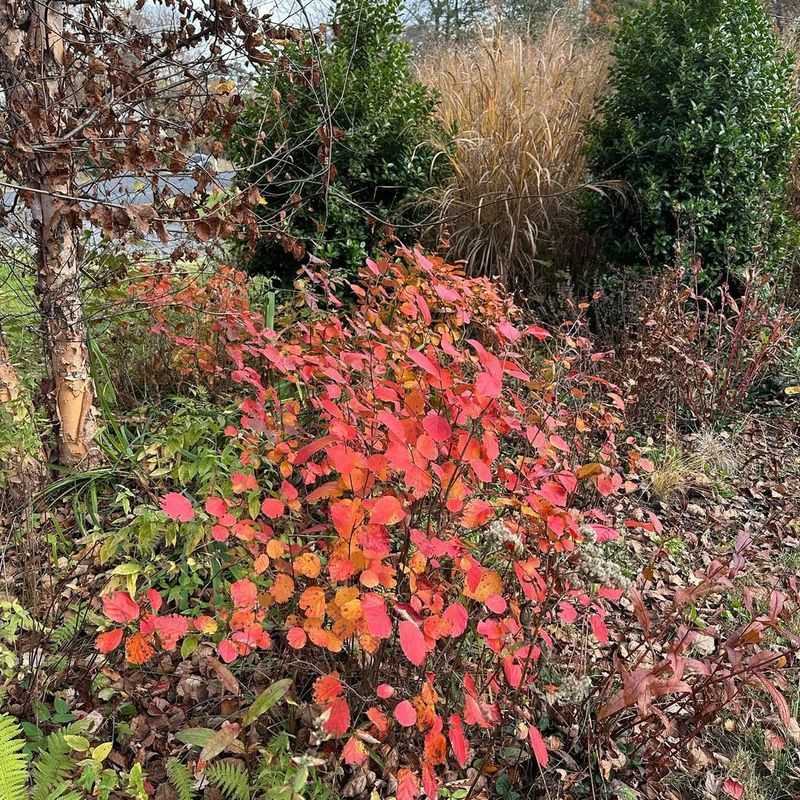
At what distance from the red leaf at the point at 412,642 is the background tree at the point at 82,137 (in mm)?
1268

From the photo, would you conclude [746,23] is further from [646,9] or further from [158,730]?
[158,730]

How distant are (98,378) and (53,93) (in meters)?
1.12

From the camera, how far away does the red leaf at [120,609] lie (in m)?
1.25

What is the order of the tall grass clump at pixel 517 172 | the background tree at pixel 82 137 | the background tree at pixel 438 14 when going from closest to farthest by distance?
1. the background tree at pixel 82 137
2. the tall grass clump at pixel 517 172
3. the background tree at pixel 438 14

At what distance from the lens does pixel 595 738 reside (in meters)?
1.63

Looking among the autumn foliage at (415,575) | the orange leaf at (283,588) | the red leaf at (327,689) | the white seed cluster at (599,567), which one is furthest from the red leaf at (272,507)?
the white seed cluster at (599,567)

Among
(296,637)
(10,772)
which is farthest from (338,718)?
(10,772)

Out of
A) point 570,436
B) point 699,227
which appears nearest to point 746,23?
point 699,227

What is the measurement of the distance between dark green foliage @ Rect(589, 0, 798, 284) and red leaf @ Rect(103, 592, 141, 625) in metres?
3.35

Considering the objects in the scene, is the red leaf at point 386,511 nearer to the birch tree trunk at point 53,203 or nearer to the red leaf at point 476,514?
the red leaf at point 476,514

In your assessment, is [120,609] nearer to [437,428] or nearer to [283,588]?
[283,588]

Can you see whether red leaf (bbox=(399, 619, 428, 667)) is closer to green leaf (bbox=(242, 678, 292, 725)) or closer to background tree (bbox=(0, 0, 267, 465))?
green leaf (bbox=(242, 678, 292, 725))

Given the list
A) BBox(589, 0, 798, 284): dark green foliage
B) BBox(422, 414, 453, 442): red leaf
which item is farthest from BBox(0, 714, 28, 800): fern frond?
BBox(589, 0, 798, 284): dark green foliage

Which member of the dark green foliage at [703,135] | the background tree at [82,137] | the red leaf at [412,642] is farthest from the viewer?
the dark green foliage at [703,135]
